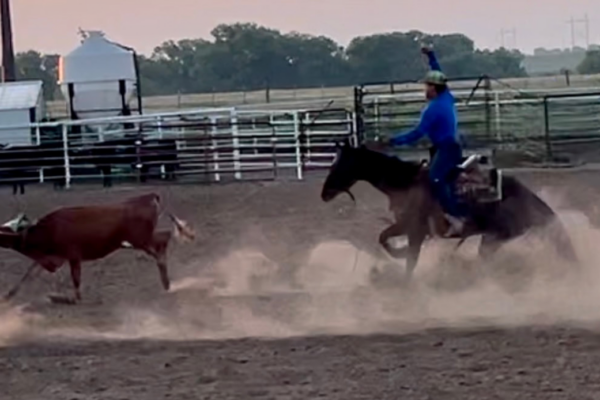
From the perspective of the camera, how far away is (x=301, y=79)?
216 ft

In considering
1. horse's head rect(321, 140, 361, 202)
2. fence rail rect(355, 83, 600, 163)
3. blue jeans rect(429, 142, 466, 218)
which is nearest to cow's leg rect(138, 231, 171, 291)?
horse's head rect(321, 140, 361, 202)

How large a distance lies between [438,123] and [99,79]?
22726 mm

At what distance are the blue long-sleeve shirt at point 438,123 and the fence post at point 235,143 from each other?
38.2ft

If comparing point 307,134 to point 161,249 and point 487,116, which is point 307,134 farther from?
point 161,249

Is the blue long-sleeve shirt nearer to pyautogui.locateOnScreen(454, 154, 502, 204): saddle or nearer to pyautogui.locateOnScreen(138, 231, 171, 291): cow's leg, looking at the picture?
pyautogui.locateOnScreen(454, 154, 502, 204): saddle

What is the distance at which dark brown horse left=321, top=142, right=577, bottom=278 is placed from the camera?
34.6 ft

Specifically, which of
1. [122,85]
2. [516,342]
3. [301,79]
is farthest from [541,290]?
[301,79]

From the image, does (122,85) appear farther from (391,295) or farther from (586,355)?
(586,355)

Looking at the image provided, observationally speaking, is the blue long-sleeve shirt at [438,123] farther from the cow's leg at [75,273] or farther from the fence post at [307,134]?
the fence post at [307,134]

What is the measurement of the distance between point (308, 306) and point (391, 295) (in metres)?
0.68

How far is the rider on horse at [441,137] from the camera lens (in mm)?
10234

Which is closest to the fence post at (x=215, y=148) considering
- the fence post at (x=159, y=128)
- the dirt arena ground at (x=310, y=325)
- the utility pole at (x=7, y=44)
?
the fence post at (x=159, y=128)

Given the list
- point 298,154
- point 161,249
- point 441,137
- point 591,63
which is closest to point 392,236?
point 441,137

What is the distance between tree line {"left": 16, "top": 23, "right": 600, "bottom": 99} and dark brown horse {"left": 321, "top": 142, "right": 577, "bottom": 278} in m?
48.7
